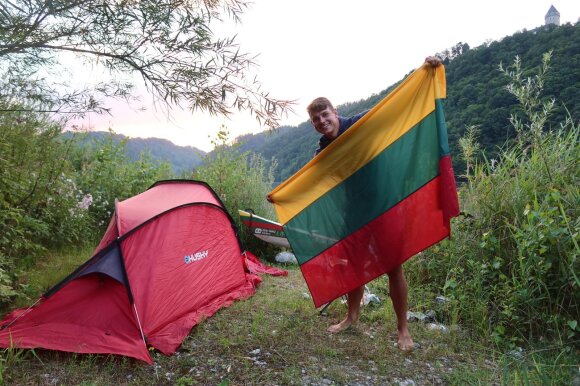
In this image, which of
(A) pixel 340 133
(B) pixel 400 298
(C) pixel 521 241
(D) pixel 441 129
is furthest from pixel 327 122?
(C) pixel 521 241

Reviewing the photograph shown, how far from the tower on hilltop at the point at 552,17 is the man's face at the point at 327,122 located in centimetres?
1333

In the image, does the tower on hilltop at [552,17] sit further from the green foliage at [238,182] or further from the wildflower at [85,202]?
the wildflower at [85,202]

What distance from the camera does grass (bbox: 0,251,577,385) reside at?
2582 mm

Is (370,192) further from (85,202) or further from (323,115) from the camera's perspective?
(85,202)

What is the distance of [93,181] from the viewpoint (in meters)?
6.08

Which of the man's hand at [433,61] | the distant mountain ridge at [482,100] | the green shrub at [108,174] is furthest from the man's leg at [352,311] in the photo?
the green shrub at [108,174]

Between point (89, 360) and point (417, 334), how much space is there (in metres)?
2.56

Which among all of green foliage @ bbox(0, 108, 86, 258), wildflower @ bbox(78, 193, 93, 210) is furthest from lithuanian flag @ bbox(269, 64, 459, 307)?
wildflower @ bbox(78, 193, 93, 210)

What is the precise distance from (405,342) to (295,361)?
34.1 inches

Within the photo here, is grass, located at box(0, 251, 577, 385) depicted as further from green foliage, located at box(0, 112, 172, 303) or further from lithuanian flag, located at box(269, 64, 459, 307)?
green foliage, located at box(0, 112, 172, 303)

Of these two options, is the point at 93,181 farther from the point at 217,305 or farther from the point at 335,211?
the point at 335,211

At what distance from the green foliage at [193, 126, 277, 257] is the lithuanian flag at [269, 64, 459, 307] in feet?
11.1

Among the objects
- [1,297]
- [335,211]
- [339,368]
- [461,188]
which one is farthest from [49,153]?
[461,188]

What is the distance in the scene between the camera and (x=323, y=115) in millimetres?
3088
